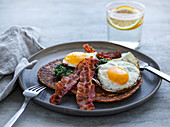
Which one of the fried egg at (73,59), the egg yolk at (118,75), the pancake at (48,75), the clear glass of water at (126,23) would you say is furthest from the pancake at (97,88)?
the clear glass of water at (126,23)

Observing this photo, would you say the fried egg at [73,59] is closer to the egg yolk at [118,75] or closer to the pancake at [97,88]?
the pancake at [97,88]

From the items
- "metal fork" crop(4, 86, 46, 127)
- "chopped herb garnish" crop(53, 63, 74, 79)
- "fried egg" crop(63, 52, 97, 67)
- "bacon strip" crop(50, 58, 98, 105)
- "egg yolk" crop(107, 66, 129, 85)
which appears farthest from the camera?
"fried egg" crop(63, 52, 97, 67)

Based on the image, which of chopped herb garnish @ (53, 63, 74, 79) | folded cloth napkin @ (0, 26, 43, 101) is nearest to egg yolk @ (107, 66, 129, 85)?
chopped herb garnish @ (53, 63, 74, 79)

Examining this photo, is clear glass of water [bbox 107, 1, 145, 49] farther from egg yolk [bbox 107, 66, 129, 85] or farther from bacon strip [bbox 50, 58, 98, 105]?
egg yolk [bbox 107, 66, 129, 85]

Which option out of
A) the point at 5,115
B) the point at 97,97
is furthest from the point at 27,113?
the point at 97,97

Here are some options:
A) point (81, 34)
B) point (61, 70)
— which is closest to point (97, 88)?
point (61, 70)

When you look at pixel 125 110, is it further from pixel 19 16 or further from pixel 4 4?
pixel 4 4
